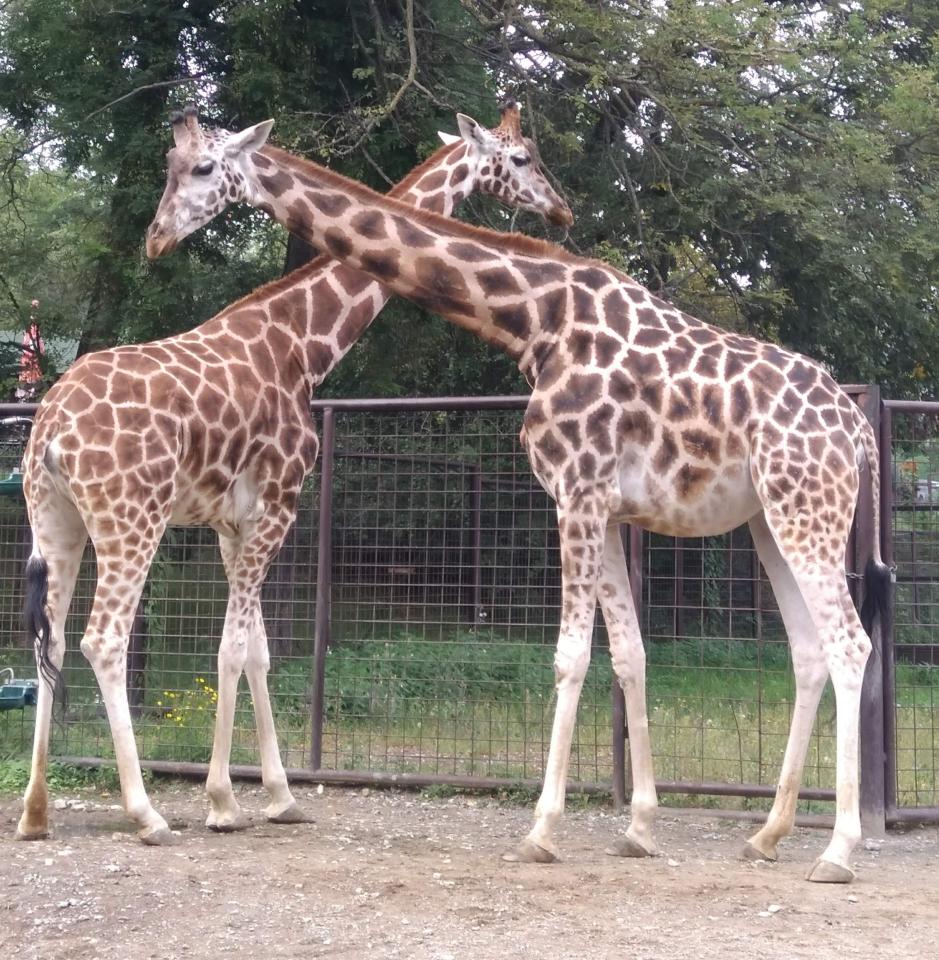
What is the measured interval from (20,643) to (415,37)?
263 inches

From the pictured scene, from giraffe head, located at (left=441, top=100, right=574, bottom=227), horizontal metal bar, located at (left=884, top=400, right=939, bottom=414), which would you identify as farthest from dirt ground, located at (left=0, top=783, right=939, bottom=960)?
giraffe head, located at (left=441, top=100, right=574, bottom=227)

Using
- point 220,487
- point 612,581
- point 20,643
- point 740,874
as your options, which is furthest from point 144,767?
point 740,874

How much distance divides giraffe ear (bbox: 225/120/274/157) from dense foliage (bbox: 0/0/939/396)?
3684mm

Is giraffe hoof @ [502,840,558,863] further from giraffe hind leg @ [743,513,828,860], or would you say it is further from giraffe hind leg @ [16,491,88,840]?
giraffe hind leg @ [16,491,88,840]

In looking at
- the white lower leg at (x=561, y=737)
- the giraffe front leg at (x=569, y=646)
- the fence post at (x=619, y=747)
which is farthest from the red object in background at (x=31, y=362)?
the white lower leg at (x=561, y=737)

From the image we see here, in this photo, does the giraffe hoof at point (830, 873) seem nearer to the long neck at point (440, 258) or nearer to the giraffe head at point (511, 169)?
the long neck at point (440, 258)

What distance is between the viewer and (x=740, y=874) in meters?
5.96

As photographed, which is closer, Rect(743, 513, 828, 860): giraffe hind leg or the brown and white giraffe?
the brown and white giraffe

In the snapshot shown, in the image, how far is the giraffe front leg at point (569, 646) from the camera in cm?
606

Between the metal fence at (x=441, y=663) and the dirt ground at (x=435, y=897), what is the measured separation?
3.42ft

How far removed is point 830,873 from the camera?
5770mm

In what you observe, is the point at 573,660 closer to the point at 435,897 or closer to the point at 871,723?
the point at 435,897

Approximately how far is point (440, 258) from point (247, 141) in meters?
1.43

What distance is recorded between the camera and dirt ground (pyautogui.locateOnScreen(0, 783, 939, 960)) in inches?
188
